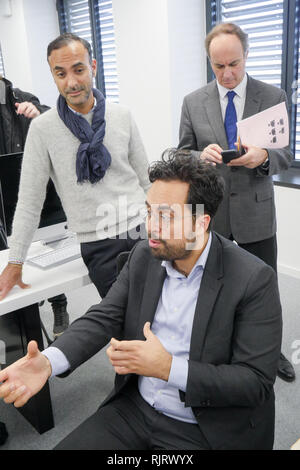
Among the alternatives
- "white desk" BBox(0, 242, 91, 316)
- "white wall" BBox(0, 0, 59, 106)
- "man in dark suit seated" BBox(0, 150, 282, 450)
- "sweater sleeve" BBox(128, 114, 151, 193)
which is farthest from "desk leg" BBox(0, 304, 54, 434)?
"white wall" BBox(0, 0, 59, 106)

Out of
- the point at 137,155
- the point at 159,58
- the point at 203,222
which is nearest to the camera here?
the point at 203,222

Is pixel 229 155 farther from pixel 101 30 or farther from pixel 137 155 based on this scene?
pixel 101 30

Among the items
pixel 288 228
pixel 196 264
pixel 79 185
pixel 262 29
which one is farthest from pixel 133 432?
pixel 262 29

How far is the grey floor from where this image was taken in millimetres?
2100

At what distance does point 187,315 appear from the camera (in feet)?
4.63

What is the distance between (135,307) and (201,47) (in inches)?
127

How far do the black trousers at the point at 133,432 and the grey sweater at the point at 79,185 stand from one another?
28.2 inches

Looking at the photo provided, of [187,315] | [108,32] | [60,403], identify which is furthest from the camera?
[108,32]

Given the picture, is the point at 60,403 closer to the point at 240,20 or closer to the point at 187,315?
the point at 187,315

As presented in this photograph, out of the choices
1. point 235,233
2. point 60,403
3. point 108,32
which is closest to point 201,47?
point 108,32

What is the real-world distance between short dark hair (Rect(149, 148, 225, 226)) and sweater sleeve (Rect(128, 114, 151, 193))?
0.68m

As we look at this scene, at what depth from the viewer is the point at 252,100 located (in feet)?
7.00

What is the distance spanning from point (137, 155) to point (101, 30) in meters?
3.95

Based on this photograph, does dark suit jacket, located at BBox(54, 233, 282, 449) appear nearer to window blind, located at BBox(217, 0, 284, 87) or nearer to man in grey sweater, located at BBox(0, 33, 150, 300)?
man in grey sweater, located at BBox(0, 33, 150, 300)
